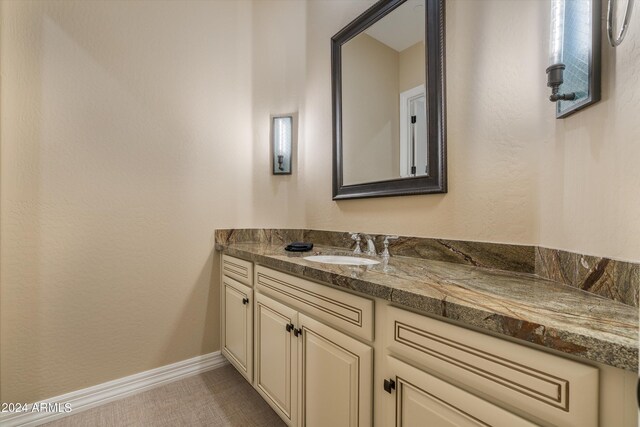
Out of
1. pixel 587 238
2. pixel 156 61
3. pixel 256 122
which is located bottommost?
pixel 587 238

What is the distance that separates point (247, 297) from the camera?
167 centimetres

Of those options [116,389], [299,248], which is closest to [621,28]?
[299,248]

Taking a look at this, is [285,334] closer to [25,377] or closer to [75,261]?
[75,261]

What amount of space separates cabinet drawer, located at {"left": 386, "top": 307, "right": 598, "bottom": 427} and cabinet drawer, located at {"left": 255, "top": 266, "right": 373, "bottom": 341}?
0.53 feet

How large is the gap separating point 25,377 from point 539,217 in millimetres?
2489

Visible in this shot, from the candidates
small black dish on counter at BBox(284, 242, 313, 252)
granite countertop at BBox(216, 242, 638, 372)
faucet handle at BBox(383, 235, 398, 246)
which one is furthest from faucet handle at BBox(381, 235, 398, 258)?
small black dish on counter at BBox(284, 242, 313, 252)

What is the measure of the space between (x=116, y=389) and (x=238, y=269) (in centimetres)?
99

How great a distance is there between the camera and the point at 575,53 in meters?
0.81

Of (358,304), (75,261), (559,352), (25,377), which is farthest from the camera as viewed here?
(75,261)

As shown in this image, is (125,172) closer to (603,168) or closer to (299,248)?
(299,248)

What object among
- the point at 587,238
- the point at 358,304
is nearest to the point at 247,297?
the point at 358,304

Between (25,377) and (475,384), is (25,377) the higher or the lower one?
the lower one

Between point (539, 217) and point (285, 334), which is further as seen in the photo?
point (285, 334)

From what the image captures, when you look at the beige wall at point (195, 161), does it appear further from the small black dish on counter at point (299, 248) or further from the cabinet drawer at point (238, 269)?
the small black dish on counter at point (299, 248)
